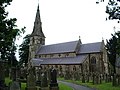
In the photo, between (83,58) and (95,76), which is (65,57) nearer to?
(83,58)

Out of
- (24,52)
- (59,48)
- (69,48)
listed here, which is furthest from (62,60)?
(24,52)

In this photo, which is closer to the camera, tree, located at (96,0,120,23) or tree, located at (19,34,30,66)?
tree, located at (96,0,120,23)

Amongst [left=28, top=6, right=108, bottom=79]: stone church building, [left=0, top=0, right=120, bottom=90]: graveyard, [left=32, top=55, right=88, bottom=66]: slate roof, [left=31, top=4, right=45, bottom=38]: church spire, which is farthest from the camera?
[left=31, top=4, right=45, bottom=38]: church spire

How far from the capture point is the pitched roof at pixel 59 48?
5928 centimetres

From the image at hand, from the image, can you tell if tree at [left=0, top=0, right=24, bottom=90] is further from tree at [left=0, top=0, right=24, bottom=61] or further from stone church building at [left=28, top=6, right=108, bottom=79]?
stone church building at [left=28, top=6, right=108, bottom=79]

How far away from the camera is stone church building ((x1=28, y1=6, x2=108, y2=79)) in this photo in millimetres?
51500

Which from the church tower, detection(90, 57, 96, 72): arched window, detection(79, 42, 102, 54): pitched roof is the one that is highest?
the church tower

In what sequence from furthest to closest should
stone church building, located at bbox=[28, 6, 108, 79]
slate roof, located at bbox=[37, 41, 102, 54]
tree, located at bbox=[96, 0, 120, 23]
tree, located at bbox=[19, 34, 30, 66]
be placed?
tree, located at bbox=[19, 34, 30, 66] < slate roof, located at bbox=[37, 41, 102, 54] < stone church building, located at bbox=[28, 6, 108, 79] < tree, located at bbox=[96, 0, 120, 23]

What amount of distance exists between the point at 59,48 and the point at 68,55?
5693 mm

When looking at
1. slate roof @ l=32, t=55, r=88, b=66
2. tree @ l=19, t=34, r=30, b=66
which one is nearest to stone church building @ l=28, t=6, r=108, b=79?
slate roof @ l=32, t=55, r=88, b=66

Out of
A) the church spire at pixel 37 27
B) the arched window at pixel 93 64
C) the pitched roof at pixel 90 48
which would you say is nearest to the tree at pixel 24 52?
the church spire at pixel 37 27

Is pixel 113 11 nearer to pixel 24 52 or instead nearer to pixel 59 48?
pixel 59 48

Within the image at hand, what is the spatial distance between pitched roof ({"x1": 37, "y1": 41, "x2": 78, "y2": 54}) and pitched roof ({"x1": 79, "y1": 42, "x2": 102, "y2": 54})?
7.31 feet

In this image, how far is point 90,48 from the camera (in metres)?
55.0
